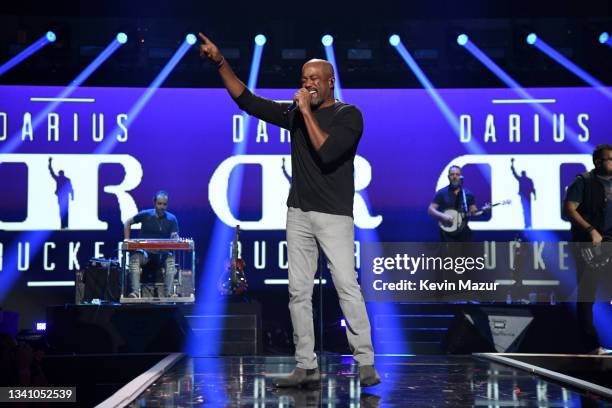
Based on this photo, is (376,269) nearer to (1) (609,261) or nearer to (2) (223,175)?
(1) (609,261)

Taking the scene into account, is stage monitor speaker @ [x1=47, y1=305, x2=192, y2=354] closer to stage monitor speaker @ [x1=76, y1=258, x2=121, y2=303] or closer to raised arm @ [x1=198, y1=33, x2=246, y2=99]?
stage monitor speaker @ [x1=76, y1=258, x2=121, y2=303]

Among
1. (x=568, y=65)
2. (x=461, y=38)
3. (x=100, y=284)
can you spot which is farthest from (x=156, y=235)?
(x=568, y=65)

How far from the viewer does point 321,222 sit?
3.28 m

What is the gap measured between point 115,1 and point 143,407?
20.2ft

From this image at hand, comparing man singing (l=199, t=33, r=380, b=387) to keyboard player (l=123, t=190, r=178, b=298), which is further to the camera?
keyboard player (l=123, t=190, r=178, b=298)

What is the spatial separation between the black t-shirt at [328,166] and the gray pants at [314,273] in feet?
0.17

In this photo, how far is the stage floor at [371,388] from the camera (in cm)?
294

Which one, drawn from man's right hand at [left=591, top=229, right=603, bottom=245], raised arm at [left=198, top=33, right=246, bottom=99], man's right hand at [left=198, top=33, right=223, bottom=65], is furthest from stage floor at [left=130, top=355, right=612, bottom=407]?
man's right hand at [left=591, top=229, right=603, bottom=245]

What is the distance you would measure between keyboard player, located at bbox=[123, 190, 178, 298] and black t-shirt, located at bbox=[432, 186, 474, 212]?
2.80 m

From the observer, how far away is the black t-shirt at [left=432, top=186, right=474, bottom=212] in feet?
27.9

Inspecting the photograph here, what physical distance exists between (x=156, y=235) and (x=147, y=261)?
33.9 inches

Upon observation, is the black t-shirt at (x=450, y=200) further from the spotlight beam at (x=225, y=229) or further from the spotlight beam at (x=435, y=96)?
the spotlight beam at (x=225, y=229)

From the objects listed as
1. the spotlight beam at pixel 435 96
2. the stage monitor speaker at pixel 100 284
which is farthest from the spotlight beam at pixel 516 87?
the stage monitor speaker at pixel 100 284

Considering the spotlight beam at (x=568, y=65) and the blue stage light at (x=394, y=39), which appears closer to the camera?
the blue stage light at (x=394, y=39)
